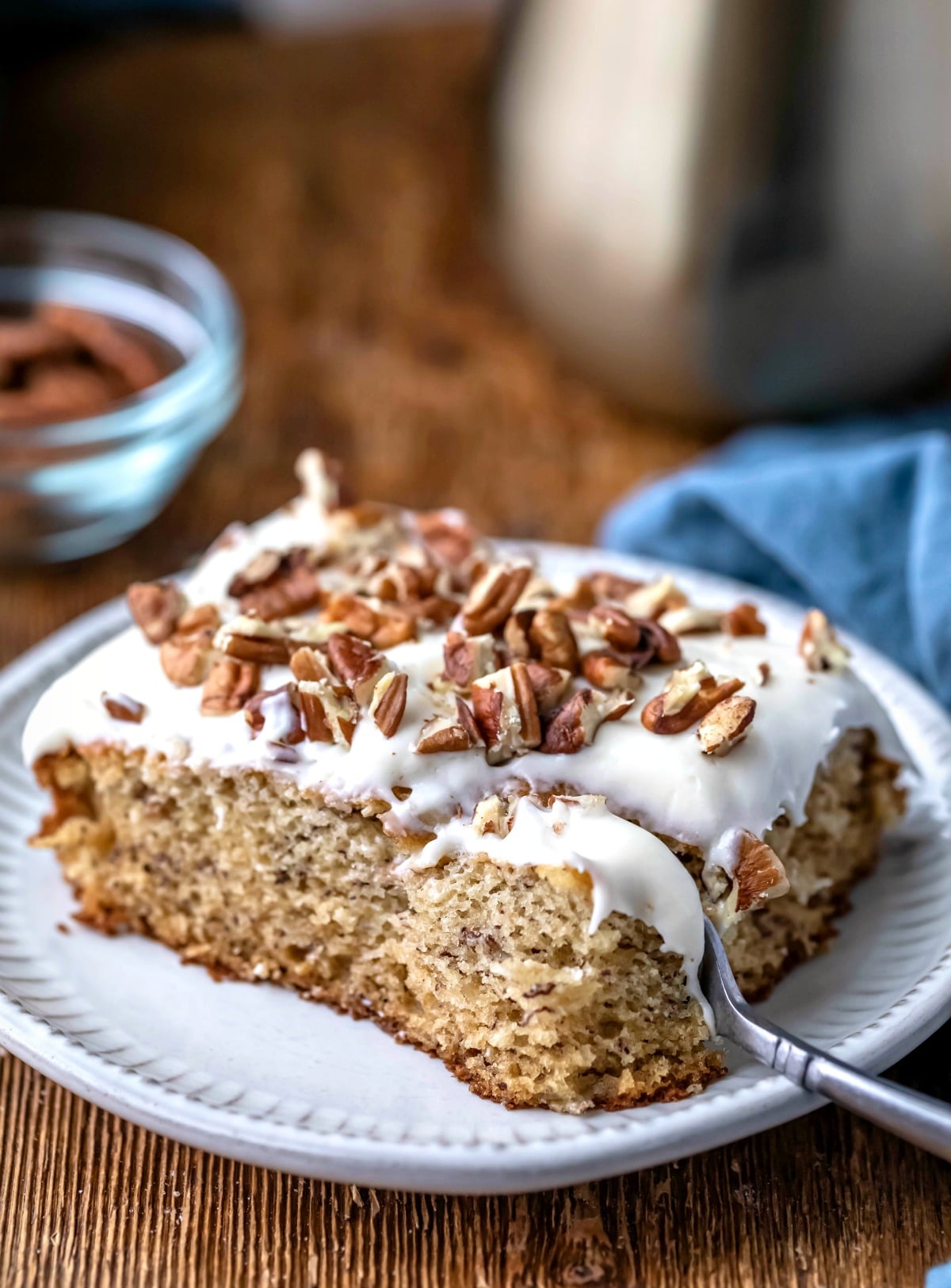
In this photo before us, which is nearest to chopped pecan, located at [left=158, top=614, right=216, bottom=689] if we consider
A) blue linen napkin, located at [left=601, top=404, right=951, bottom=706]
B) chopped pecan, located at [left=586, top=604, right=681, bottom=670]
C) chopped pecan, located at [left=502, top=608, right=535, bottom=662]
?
chopped pecan, located at [left=502, top=608, right=535, bottom=662]

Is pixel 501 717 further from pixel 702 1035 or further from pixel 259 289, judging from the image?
pixel 259 289

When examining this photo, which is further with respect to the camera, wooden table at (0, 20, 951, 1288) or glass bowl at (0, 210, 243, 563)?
glass bowl at (0, 210, 243, 563)

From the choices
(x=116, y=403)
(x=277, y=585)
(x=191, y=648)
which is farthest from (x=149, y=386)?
(x=191, y=648)

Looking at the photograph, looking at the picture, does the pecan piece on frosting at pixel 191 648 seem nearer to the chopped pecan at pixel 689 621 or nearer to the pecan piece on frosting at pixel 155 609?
the pecan piece on frosting at pixel 155 609

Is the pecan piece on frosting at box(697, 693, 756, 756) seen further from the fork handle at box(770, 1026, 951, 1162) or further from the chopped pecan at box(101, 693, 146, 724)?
the chopped pecan at box(101, 693, 146, 724)

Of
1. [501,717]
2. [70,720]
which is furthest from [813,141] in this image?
[70,720]

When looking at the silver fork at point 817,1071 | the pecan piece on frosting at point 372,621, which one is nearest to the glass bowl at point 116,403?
the pecan piece on frosting at point 372,621

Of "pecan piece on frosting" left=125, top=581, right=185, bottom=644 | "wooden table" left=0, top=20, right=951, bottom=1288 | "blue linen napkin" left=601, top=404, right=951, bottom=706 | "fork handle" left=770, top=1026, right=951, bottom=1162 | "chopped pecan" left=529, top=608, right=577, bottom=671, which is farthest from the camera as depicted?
"blue linen napkin" left=601, top=404, right=951, bottom=706
